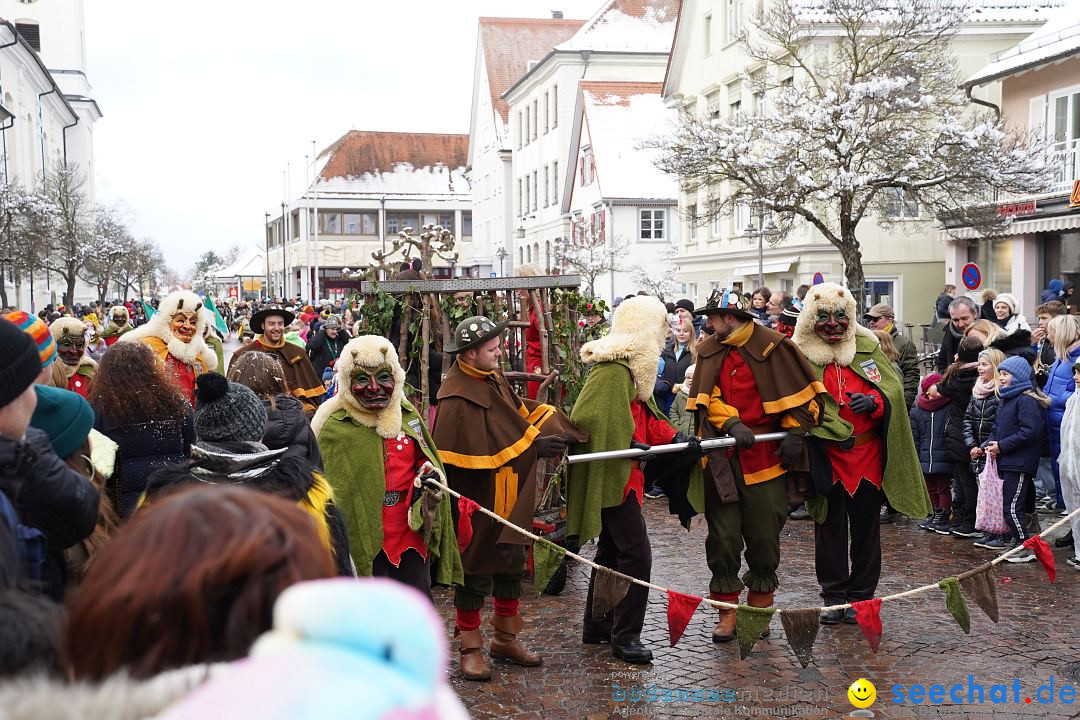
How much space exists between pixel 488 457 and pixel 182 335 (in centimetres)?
398

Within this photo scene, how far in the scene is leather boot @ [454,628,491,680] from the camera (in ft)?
19.7

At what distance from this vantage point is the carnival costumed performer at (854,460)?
6.84 meters

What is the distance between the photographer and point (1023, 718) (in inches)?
204

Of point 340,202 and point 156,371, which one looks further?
point 340,202

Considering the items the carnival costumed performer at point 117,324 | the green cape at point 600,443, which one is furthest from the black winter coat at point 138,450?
the carnival costumed performer at point 117,324

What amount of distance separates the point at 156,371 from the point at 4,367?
238 centimetres

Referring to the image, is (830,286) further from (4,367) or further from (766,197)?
(766,197)

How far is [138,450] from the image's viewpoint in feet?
16.2

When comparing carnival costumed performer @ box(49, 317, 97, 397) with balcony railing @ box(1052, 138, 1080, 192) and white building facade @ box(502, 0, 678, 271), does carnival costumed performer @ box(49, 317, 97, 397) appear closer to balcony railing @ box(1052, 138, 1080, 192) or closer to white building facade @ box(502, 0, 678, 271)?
balcony railing @ box(1052, 138, 1080, 192)

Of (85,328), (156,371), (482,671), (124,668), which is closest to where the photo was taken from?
(124,668)

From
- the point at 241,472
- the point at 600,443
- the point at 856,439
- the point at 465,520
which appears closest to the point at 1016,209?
the point at 856,439

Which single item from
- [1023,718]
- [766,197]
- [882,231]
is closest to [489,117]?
[882,231]

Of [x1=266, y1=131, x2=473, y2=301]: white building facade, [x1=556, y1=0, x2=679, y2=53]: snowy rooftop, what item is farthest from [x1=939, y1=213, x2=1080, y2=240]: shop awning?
[x1=266, y1=131, x2=473, y2=301]: white building facade

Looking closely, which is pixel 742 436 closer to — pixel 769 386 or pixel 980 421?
pixel 769 386
